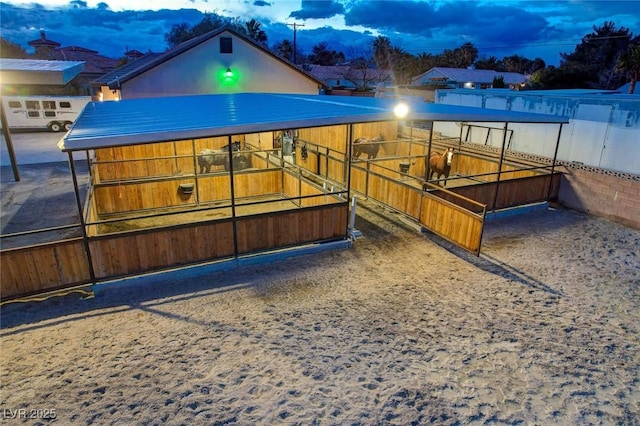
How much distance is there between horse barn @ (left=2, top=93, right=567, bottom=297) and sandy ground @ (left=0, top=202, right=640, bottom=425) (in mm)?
538

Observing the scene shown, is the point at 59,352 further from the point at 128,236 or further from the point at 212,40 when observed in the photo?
the point at 212,40

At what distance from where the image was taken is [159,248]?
7.65m

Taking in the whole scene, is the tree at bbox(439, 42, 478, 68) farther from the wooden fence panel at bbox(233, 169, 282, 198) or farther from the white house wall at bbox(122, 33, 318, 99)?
the wooden fence panel at bbox(233, 169, 282, 198)

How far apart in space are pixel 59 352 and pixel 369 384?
14.7ft

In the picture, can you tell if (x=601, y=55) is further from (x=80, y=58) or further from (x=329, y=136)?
(x=80, y=58)

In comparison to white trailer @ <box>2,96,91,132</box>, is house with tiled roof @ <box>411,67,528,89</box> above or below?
above

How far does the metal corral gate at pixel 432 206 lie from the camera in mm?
8750

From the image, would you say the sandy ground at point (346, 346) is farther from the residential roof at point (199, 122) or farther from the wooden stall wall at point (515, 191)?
the residential roof at point (199, 122)

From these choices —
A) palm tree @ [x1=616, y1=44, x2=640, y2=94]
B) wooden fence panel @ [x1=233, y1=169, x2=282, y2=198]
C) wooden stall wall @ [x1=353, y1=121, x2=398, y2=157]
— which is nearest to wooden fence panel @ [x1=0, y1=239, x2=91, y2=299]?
wooden fence panel @ [x1=233, y1=169, x2=282, y2=198]

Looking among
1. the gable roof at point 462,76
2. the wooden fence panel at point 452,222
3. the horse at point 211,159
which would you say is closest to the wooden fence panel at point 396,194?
the wooden fence panel at point 452,222

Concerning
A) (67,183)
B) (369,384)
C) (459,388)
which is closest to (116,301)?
(369,384)

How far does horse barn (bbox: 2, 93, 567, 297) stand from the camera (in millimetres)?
7098

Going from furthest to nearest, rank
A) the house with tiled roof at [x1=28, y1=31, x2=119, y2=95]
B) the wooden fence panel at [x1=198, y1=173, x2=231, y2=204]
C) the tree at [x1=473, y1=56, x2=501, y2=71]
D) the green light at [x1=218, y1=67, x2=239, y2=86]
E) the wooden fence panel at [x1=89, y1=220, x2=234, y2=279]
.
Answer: the tree at [x1=473, y1=56, x2=501, y2=71] → the house with tiled roof at [x1=28, y1=31, x2=119, y2=95] → the green light at [x1=218, y1=67, x2=239, y2=86] → the wooden fence panel at [x1=198, y1=173, x2=231, y2=204] → the wooden fence panel at [x1=89, y1=220, x2=234, y2=279]

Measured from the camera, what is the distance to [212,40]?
19266 mm
